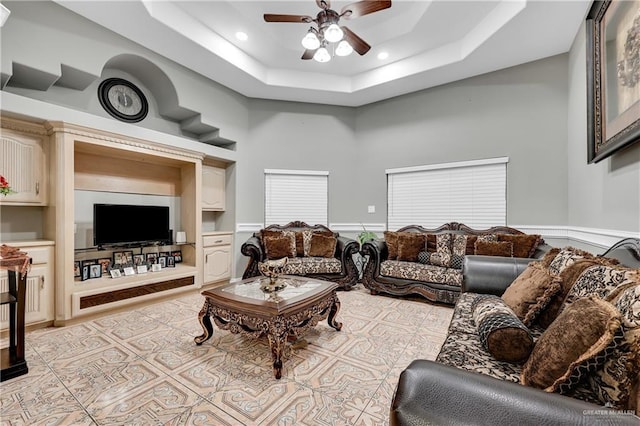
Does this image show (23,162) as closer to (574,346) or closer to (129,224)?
(129,224)

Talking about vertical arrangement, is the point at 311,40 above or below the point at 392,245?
above

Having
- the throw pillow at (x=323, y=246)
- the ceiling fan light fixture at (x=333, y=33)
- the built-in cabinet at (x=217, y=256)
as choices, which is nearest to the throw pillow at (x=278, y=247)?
the throw pillow at (x=323, y=246)

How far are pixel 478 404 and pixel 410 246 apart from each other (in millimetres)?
3256

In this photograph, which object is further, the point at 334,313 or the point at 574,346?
the point at 334,313

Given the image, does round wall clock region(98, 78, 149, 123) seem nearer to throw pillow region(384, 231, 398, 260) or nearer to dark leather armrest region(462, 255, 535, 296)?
throw pillow region(384, 231, 398, 260)

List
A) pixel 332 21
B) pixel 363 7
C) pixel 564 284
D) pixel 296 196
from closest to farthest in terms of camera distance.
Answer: pixel 564 284
pixel 363 7
pixel 332 21
pixel 296 196

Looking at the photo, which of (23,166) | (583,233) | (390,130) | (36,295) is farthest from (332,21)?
(36,295)

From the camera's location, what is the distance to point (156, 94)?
13.2ft

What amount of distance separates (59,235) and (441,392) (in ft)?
12.1

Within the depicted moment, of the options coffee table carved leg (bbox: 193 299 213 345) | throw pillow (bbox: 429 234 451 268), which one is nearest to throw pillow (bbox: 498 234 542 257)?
throw pillow (bbox: 429 234 451 268)

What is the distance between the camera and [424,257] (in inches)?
151

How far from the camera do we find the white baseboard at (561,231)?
2.08 m

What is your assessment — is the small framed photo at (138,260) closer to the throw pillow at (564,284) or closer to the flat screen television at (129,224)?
the flat screen television at (129,224)

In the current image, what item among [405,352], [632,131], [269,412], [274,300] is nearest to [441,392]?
[269,412]
